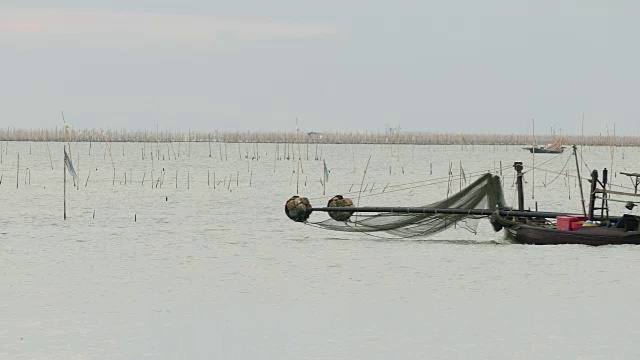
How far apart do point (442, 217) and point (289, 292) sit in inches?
228

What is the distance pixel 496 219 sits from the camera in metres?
18.9

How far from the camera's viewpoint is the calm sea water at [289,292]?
10789 mm

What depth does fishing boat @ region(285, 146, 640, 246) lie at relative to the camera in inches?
711

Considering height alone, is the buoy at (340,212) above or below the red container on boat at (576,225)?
above

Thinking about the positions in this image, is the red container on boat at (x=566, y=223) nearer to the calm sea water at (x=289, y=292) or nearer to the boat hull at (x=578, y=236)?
the boat hull at (x=578, y=236)

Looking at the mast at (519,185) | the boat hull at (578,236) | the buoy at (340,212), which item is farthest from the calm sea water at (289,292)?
the mast at (519,185)

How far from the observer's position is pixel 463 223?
20391 mm

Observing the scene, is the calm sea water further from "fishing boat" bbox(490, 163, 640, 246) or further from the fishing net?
the fishing net

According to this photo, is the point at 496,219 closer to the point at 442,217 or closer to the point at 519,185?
the point at 442,217

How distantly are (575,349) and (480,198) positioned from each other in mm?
8720

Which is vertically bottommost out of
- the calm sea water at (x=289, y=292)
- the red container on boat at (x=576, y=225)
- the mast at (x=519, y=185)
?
the calm sea water at (x=289, y=292)

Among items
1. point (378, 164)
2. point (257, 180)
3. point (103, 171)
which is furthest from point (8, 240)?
point (378, 164)

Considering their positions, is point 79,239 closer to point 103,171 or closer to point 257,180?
point 257,180

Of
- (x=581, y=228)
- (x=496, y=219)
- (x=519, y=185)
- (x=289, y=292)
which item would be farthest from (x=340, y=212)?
(x=289, y=292)
